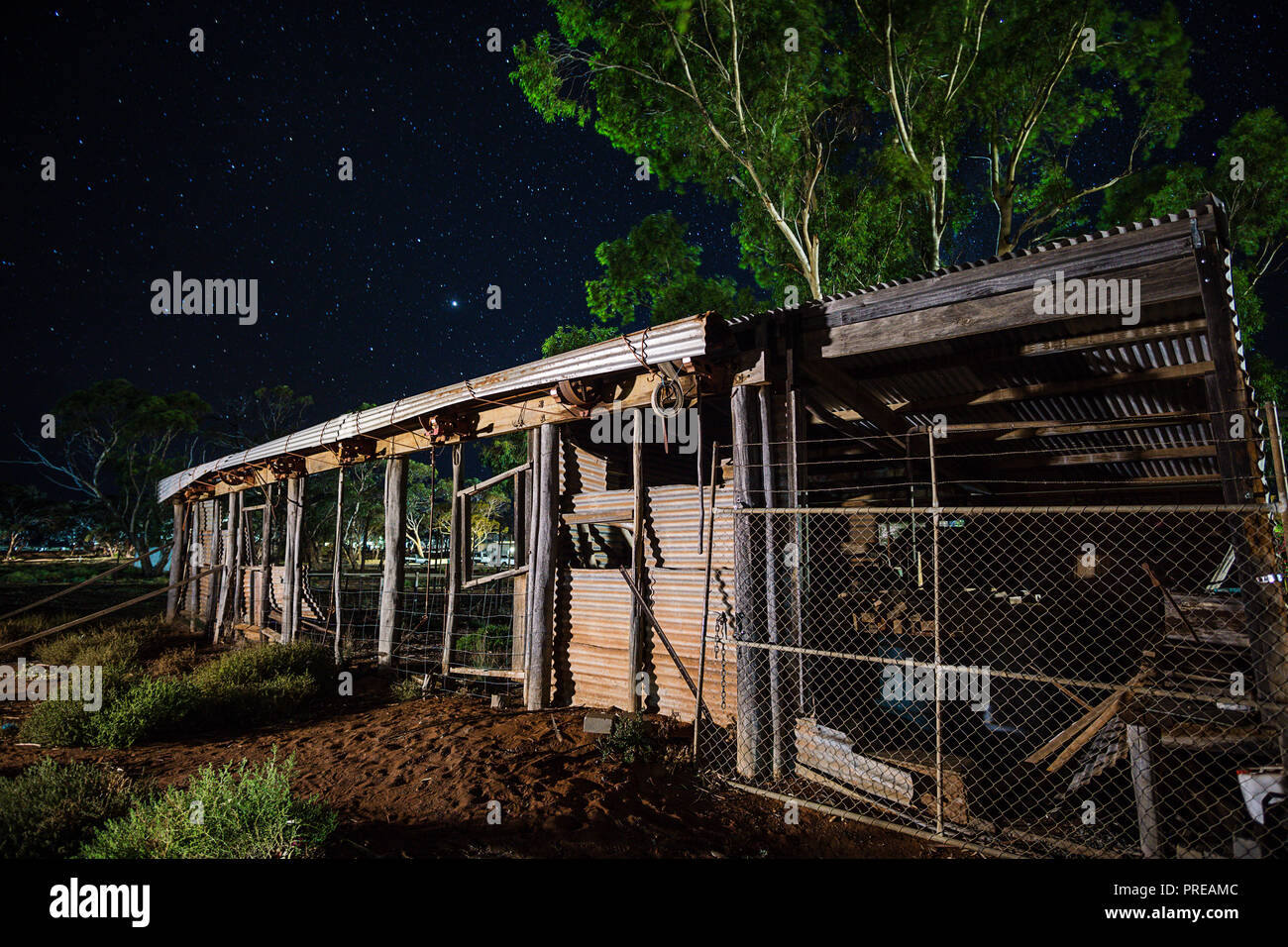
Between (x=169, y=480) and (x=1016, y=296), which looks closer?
(x=1016, y=296)

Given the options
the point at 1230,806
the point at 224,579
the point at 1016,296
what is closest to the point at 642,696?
the point at 1230,806

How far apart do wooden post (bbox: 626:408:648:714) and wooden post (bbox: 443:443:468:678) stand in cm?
323

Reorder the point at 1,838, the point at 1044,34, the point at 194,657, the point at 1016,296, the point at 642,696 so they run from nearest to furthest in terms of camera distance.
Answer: the point at 1,838
the point at 1016,296
the point at 642,696
the point at 194,657
the point at 1044,34

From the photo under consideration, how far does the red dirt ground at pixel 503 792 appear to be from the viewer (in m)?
4.09

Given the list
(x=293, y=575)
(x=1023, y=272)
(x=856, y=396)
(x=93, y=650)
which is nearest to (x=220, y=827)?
(x=856, y=396)

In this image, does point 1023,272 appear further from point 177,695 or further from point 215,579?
point 215,579

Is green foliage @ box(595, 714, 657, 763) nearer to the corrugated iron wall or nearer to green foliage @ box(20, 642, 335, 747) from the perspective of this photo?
the corrugated iron wall

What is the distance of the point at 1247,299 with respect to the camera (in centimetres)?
1445

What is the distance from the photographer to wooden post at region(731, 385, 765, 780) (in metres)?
5.42

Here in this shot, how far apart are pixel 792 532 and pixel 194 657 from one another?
37.6ft

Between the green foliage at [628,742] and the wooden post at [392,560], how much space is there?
16.4 feet

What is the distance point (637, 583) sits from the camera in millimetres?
6617

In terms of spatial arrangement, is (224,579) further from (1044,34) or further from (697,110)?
(1044,34)
